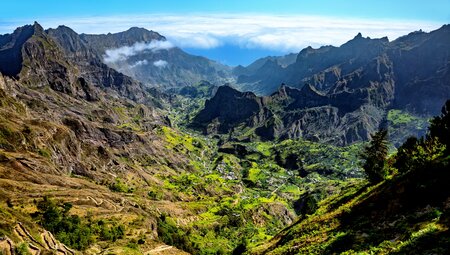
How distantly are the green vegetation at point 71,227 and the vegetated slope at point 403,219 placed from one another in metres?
74.7

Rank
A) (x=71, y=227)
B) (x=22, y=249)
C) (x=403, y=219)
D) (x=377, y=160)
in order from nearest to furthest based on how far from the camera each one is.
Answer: (x=403, y=219) < (x=22, y=249) < (x=377, y=160) < (x=71, y=227)

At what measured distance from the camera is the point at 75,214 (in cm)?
15075

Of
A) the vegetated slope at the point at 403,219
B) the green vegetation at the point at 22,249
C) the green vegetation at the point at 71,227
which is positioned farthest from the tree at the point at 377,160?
the green vegetation at the point at 71,227

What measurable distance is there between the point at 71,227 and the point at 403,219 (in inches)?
4395

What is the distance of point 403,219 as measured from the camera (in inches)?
2028

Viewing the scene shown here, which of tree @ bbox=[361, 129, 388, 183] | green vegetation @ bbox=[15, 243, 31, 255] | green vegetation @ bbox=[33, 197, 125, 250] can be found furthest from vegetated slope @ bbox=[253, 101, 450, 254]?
green vegetation @ bbox=[33, 197, 125, 250]

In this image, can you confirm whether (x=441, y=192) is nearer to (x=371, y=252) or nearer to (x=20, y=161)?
(x=371, y=252)

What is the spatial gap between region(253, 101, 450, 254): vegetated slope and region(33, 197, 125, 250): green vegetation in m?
74.7

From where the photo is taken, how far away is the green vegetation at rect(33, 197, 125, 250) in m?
124

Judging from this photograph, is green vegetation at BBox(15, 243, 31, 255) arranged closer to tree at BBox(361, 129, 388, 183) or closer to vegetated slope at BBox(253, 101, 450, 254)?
vegetated slope at BBox(253, 101, 450, 254)

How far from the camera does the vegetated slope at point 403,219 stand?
4031cm

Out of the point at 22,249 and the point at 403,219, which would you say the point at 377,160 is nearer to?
the point at 403,219

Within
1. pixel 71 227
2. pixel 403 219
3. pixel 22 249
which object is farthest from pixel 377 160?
pixel 71 227

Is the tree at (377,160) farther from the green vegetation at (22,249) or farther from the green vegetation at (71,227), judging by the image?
the green vegetation at (71,227)
